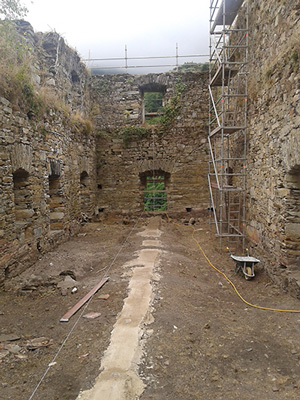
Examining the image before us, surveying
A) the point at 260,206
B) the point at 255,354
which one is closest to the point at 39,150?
the point at 260,206

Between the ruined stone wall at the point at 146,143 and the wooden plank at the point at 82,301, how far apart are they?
6572 millimetres

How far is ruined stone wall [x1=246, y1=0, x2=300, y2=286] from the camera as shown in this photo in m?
4.47

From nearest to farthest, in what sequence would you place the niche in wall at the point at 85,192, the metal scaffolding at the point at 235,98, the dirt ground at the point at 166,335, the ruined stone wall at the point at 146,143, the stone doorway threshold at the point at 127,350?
the stone doorway threshold at the point at 127,350 < the dirt ground at the point at 166,335 < the metal scaffolding at the point at 235,98 < the niche in wall at the point at 85,192 < the ruined stone wall at the point at 146,143

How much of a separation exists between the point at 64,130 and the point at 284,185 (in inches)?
232

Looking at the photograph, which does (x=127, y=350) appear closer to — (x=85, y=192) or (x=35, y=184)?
(x=35, y=184)

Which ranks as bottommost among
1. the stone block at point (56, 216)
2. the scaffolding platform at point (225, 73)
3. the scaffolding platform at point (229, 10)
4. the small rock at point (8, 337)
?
the small rock at point (8, 337)

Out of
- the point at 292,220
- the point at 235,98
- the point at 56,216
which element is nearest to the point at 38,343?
the point at 292,220

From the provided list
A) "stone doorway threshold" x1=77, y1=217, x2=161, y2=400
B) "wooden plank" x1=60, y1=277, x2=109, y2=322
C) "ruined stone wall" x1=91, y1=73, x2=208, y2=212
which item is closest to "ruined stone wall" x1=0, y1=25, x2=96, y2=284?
"ruined stone wall" x1=91, y1=73, x2=208, y2=212

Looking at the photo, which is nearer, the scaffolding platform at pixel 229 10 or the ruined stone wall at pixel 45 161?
the ruined stone wall at pixel 45 161

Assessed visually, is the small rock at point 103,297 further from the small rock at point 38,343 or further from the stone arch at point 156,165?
the stone arch at point 156,165

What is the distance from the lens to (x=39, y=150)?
21.0ft

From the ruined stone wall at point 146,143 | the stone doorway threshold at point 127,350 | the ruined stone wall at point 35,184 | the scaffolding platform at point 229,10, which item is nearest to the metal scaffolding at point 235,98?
the scaffolding platform at point 229,10

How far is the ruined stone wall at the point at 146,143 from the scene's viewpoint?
10.9 meters

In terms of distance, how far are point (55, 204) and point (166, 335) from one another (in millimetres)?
5335
